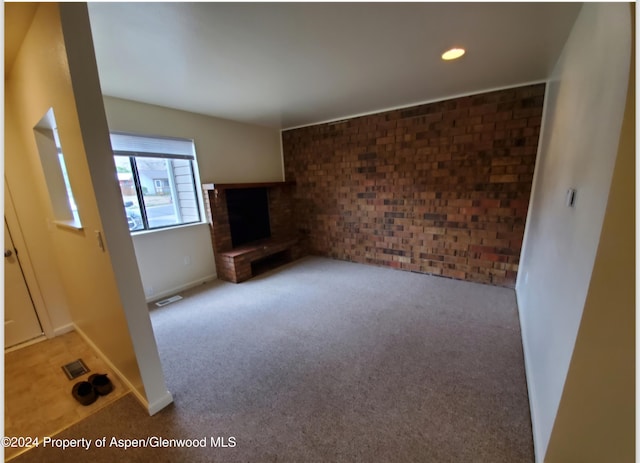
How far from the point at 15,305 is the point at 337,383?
2.80 meters

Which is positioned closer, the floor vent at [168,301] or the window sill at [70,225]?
the window sill at [70,225]

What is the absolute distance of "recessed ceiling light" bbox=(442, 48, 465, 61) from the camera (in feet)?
6.13

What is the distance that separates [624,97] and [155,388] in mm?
2517

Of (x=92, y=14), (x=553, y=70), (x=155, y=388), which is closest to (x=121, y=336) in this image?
(x=155, y=388)

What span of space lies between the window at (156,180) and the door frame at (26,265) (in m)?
0.77

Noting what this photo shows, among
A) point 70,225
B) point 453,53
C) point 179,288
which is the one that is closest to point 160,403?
point 70,225

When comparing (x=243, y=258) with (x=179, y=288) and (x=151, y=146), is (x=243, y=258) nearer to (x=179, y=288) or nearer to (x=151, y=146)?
(x=179, y=288)

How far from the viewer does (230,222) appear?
3.71 meters

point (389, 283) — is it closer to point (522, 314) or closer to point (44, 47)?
point (522, 314)

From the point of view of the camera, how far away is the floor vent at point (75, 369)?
1.88 meters

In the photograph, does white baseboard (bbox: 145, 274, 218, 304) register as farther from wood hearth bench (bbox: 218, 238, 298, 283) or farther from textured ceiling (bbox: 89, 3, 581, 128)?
textured ceiling (bbox: 89, 3, 581, 128)

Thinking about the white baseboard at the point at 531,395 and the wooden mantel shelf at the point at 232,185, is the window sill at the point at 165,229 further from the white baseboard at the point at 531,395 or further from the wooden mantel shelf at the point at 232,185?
the white baseboard at the point at 531,395

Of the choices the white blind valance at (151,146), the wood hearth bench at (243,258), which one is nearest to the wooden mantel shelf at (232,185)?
the white blind valance at (151,146)

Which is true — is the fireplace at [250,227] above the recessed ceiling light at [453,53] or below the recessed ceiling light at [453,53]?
below
